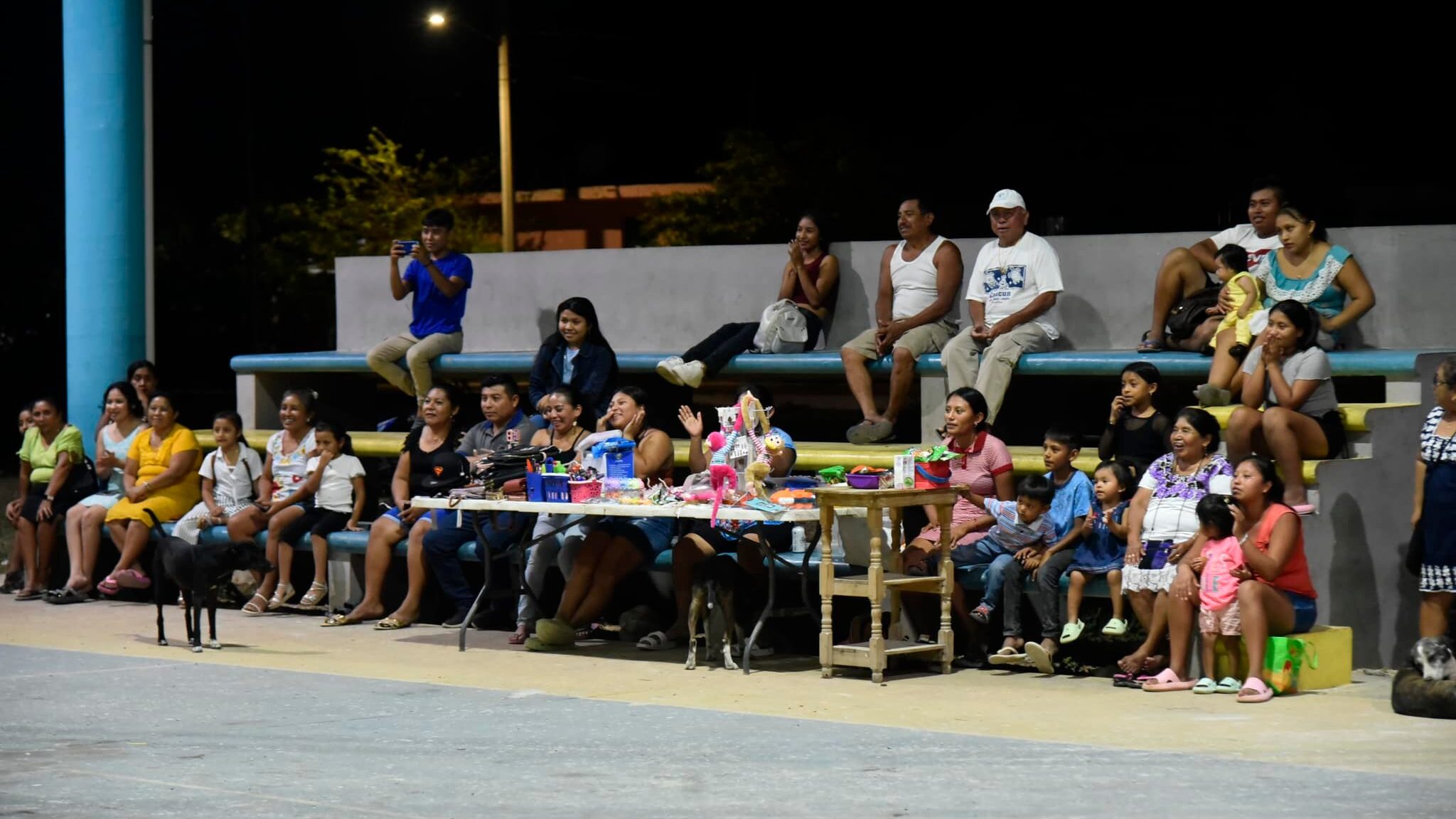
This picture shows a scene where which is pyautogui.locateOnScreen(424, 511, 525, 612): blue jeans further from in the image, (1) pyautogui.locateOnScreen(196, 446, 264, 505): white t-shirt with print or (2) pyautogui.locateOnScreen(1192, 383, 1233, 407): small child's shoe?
(2) pyautogui.locateOnScreen(1192, 383, 1233, 407): small child's shoe

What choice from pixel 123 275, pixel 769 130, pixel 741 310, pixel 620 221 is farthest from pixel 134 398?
pixel 620 221

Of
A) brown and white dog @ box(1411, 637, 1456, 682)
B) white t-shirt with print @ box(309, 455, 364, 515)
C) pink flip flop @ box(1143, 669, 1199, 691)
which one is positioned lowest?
pink flip flop @ box(1143, 669, 1199, 691)

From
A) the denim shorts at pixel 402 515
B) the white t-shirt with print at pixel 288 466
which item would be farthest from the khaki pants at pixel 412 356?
the denim shorts at pixel 402 515

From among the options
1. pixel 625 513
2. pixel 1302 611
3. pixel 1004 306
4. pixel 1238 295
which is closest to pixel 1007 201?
pixel 1004 306

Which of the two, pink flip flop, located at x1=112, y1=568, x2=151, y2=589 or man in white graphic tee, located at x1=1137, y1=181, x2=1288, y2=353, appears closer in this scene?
man in white graphic tee, located at x1=1137, y1=181, x2=1288, y2=353

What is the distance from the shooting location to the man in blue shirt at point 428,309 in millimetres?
13680

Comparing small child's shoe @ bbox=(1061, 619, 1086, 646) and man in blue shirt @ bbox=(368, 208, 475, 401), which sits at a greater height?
man in blue shirt @ bbox=(368, 208, 475, 401)

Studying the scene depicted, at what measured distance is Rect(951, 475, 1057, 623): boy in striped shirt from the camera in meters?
9.65

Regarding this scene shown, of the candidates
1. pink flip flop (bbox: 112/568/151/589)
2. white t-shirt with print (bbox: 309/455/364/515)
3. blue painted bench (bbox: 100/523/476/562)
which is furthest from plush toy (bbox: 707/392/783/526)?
pink flip flop (bbox: 112/568/151/589)

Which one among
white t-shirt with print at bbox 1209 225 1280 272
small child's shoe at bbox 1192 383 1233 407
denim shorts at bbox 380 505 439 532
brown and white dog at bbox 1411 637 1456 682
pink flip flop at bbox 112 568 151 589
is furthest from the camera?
pink flip flop at bbox 112 568 151 589

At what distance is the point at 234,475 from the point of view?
1273 cm

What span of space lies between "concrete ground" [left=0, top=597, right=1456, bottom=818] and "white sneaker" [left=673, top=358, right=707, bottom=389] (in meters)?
2.21

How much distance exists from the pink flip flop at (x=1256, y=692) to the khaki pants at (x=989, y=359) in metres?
2.79

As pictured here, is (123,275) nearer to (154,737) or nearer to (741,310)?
(741,310)
